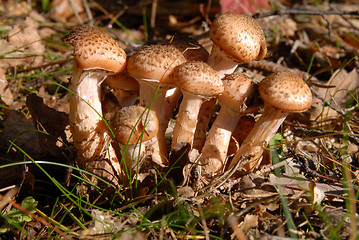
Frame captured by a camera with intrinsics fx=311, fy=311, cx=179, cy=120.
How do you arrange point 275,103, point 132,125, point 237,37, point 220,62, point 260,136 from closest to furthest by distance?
point 132,125
point 275,103
point 237,37
point 260,136
point 220,62

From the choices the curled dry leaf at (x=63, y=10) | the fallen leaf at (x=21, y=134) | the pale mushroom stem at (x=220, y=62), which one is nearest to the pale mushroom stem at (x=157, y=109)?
the pale mushroom stem at (x=220, y=62)

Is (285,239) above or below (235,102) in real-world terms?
below

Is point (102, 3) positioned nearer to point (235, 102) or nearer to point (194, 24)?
point (194, 24)

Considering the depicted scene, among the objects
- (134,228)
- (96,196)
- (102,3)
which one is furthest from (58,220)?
(102,3)

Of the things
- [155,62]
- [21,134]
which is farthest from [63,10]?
[155,62]

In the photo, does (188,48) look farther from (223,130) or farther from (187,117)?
(223,130)

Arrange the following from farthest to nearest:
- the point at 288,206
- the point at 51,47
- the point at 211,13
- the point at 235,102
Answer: the point at 211,13, the point at 51,47, the point at 235,102, the point at 288,206
